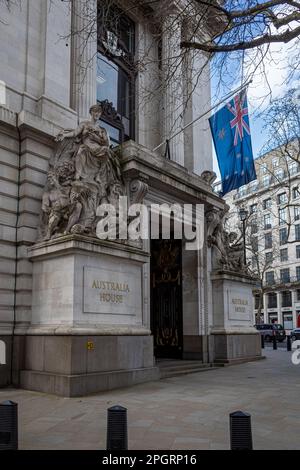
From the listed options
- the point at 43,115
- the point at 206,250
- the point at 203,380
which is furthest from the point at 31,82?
the point at 203,380

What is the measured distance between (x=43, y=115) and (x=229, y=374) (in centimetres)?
996

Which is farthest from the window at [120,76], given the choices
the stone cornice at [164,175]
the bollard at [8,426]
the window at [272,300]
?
the window at [272,300]

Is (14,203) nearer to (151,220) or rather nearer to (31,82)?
(31,82)

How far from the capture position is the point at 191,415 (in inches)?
349

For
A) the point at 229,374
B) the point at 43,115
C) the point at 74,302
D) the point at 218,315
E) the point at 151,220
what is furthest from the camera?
the point at 218,315

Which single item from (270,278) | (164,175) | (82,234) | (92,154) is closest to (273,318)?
(270,278)

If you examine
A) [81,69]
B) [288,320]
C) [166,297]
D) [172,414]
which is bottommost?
[172,414]

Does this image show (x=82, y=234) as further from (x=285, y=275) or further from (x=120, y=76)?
(x=285, y=275)

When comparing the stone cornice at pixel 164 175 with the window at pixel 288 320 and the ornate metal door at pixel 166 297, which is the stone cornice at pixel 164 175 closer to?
the ornate metal door at pixel 166 297

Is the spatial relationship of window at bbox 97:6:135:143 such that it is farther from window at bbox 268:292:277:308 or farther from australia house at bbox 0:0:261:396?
window at bbox 268:292:277:308

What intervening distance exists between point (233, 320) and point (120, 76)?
11.2m

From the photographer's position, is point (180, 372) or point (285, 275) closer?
point (180, 372)

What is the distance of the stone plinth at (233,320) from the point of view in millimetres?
18669

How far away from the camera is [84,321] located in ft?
39.5
